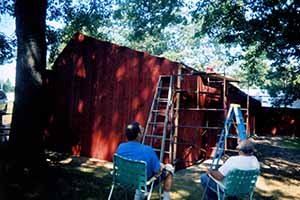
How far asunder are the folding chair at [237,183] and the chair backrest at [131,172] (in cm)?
107

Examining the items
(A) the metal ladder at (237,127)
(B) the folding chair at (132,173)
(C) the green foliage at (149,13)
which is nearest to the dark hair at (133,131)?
(B) the folding chair at (132,173)

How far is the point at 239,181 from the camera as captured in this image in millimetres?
4324

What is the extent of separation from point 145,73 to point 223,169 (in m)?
4.95

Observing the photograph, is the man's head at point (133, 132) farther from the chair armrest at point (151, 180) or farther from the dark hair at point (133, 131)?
the chair armrest at point (151, 180)

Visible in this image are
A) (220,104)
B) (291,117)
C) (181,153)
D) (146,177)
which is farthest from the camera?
(291,117)

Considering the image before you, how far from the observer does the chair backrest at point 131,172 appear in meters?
4.29

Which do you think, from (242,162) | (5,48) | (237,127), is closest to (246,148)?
(242,162)

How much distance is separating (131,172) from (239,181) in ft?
4.92

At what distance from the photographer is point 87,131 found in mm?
10102

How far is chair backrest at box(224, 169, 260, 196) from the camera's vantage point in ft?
13.9

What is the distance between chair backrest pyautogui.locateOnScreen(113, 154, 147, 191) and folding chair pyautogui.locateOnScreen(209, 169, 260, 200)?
1.07 metres

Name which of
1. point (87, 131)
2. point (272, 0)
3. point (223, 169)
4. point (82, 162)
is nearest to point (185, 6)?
point (272, 0)

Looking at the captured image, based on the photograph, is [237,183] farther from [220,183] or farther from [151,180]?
[151,180]

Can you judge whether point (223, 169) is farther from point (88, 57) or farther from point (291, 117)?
point (291, 117)
